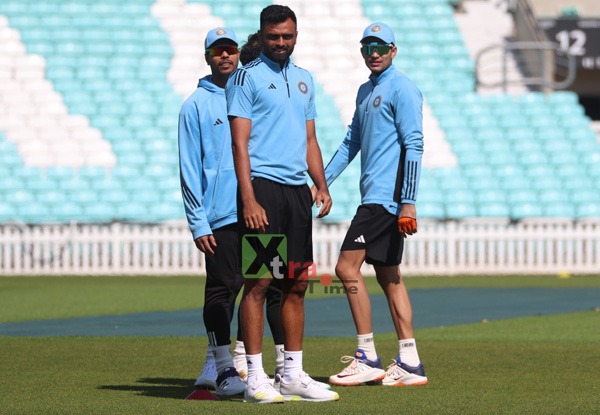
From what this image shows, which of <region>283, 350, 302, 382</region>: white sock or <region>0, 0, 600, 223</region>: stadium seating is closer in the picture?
<region>283, 350, 302, 382</region>: white sock

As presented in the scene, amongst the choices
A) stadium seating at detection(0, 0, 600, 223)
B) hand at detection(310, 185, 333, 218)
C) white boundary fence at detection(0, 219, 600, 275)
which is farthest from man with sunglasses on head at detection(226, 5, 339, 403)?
stadium seating at detection(0, 0, 600, 223)

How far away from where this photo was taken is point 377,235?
8.98 meters

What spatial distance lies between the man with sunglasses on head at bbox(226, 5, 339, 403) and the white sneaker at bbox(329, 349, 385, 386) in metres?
0.91

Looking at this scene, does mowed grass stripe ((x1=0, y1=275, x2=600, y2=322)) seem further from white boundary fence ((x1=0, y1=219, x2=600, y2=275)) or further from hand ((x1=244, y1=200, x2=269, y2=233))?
hand ((x1=244, y1=200, x2=269, y2=233))

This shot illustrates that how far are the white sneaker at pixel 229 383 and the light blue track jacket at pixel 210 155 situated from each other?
951 millimetres

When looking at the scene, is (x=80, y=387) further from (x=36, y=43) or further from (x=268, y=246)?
(x=36, y=43)

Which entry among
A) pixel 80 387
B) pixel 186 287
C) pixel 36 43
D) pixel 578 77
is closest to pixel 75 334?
pixel 80 387

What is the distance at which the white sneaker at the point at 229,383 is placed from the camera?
8.34m

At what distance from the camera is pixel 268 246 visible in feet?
25.1

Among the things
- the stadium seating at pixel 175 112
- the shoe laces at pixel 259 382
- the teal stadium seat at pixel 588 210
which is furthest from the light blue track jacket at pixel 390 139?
the teal stadium seat at pixel 588 210

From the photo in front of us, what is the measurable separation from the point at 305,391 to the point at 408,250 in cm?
1501

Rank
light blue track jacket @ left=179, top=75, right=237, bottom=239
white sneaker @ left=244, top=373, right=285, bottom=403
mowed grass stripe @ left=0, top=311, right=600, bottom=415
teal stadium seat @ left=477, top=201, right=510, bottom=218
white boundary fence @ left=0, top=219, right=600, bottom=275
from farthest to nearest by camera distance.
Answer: teal stadium seat @ left=477, top=201, right=510, bottom=218, white boundary fence @ left=0, top=219, right=600, bottom=275, light blue track jacket @ left=179, top=75, right=237, bottom=239, white sneaker @ left=244, top=373, right=285, bottom=403, mowed grass stripe @ left=0, top=311, right=600, bottom=415

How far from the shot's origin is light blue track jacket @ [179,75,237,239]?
855cm

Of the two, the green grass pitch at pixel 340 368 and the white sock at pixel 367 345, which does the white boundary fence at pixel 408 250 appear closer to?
the green grass pitch at pixel 340 368
